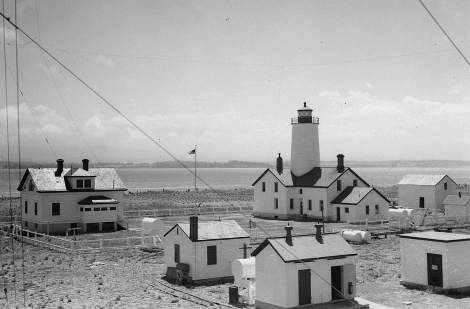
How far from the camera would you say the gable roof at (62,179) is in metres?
42.2

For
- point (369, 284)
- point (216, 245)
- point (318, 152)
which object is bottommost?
point (369, 284)

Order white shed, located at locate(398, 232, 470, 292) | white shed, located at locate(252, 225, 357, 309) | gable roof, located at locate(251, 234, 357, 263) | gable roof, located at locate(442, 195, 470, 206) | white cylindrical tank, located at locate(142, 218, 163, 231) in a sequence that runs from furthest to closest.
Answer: gable roof, located at locate(442, 195, 470, 206)
white cylindrical tank, located at locate(142, 218, 163, 231)
white shed, located at locate(398, 232, 470, 292)
gable roof, located at locate(251, 234, 357, 263)
white shed, located at locate(252, 225, 357, 309)

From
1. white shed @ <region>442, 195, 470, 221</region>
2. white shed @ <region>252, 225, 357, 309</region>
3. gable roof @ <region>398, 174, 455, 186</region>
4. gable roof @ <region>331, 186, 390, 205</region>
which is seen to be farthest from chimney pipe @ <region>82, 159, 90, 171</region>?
gable roof @ <region>398, 174, 455, 186</region>

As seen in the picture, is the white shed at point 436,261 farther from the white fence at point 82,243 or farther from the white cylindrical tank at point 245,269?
the white fence at point 82,243

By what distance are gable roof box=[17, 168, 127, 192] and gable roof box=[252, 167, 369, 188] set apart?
16.4 m

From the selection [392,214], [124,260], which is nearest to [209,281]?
[124,260]

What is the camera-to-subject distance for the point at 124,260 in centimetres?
3005

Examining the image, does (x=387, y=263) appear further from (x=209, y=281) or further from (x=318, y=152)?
(x=318, y=152)

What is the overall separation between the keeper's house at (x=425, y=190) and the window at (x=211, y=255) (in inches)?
1464

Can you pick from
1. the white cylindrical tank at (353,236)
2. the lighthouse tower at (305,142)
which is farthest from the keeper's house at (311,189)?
the white cylindrical tank at (353,236)

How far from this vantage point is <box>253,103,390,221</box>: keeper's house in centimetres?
4725

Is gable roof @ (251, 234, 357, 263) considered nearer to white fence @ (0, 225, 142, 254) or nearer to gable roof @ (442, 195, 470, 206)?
white fence @ (0, 225, 142, 254)

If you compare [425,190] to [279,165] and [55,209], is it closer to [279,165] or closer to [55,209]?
[279,165]

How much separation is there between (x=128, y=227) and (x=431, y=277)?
26.2 m
